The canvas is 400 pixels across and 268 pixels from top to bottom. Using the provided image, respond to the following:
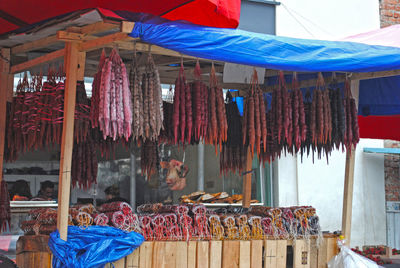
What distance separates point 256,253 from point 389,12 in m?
8.04

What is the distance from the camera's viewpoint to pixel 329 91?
7012 mm

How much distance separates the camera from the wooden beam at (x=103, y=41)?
4.91 m

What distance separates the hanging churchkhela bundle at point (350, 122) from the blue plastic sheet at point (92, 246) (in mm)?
2979

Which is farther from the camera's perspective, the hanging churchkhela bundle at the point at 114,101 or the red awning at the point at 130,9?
the hanging churchkhela bundle at the point at 114,101

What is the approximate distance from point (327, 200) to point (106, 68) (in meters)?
7.11

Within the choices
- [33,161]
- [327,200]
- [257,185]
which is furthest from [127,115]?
[327,200]

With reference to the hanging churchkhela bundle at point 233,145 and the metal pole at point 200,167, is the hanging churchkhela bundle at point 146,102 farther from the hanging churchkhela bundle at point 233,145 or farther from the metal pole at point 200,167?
the metal pole at point 200,167

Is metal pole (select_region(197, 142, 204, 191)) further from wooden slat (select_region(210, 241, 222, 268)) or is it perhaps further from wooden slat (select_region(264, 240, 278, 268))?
wooden slat (select_region(210, 241, 222, 268))

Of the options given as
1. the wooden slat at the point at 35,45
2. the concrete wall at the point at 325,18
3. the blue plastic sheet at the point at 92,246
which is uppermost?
the concrete wall at the point at 325,18

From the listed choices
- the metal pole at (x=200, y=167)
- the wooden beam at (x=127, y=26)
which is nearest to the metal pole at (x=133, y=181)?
the metal pole at (x=200, y=167)

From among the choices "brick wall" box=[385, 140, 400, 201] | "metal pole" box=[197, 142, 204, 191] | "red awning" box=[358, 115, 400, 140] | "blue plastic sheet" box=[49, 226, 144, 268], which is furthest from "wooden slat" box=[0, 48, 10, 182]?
"brick wall" box=[385, 140, 400, 201]

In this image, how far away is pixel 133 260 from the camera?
567 centimetres

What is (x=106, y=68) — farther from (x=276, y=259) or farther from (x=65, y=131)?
(x=276, y=259)

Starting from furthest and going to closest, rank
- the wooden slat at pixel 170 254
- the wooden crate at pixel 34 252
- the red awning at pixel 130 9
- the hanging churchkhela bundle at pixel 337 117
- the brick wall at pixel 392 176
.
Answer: the brick wall at pixel 392 176 → the hanging churchkhela bundle at pixel 337 117 → the wooden slat at pixel 170 254 → the wooden crate at pixel 34 252 → the red awning at pixel 130 9
